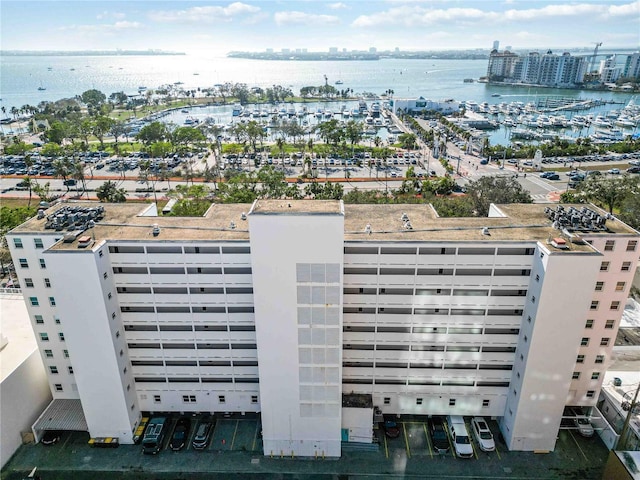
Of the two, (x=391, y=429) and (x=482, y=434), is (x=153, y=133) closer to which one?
(x=391, y=429)

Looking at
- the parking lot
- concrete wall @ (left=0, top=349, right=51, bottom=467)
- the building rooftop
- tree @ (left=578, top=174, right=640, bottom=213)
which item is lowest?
the parking lot

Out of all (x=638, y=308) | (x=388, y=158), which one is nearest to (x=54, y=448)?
(x=638, y=308)

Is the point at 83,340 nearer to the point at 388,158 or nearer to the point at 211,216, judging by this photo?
the point at 211,216

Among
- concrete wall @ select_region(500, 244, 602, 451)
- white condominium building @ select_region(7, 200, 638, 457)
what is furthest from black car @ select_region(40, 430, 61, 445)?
concrete wall @ select_region(500, 244, 602, 451)

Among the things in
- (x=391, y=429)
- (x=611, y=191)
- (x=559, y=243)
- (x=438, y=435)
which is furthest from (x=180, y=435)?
(x=611, y=191)

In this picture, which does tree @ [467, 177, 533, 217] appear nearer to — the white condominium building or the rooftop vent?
the white condominium building

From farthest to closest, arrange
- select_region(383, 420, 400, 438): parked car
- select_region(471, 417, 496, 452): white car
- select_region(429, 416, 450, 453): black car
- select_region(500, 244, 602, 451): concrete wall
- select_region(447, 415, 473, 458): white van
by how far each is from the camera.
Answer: select_region(383, 420, 400, 438): parked car, select_region(429, 416, 450, 453): black car, select_region(471, 417, 496, 452): white car, select_region(447, 415, 473, 458): white van, select_region(500, 244, 602, 451): concrete wall
